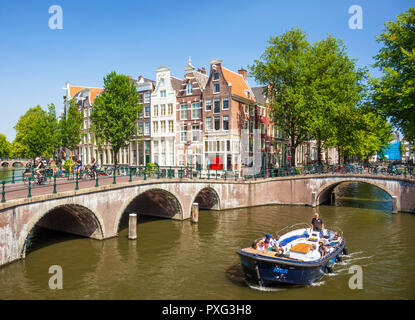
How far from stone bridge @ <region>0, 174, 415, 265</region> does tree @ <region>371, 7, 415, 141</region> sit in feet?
19.5

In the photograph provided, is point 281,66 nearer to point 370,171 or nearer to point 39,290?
point 370,171

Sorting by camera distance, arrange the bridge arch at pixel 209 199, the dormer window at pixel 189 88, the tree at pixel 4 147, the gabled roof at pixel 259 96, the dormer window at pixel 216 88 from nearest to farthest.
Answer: the bridge arch at pixel 209 199 < the dormer window at pixel 216 88 < the dormer window at pixel 189 88 < the gabled roof at pixel 259 96 < the tree at pixel 4 147

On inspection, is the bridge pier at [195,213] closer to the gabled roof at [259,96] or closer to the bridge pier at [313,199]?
the bridge pier at [313,199]

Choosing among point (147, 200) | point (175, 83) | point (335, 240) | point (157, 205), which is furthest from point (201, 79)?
point (335, 240)

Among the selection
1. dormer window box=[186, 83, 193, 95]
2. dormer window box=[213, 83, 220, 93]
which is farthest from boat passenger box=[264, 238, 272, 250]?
dormer window box=[186, 83, 193, 95]

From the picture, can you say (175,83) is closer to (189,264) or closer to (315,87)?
(315,87)

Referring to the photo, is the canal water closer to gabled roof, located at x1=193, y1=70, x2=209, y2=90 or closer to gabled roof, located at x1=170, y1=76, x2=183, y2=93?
gabled roof, located at x1=193, y1=70, x2=209, y2=90

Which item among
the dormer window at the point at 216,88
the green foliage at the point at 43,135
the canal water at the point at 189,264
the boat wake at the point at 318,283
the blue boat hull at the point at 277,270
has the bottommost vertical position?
the boat wake at the point at 318,283

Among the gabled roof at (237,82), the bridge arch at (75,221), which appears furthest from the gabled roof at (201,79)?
the bridge arch at (75,221)

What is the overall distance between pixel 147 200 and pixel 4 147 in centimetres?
7853

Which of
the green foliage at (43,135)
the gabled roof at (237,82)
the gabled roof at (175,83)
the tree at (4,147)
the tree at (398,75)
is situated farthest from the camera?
the tree at (4,147)

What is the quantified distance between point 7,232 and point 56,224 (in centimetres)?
798

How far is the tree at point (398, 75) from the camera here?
2559 centimetres

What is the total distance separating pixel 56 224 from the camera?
22.0 meters
